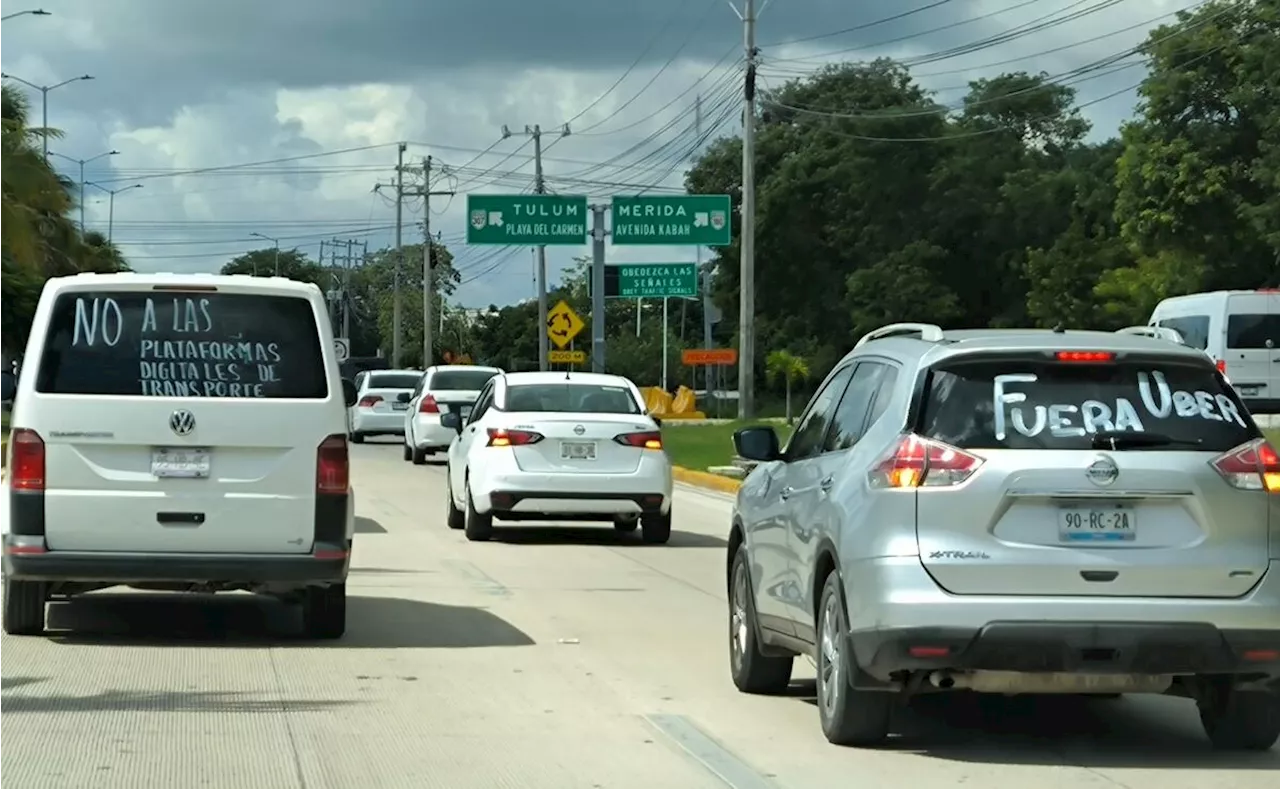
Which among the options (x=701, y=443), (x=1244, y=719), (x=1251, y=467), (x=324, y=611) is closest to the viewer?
(x=1251, y=467)

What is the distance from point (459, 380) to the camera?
37.2m

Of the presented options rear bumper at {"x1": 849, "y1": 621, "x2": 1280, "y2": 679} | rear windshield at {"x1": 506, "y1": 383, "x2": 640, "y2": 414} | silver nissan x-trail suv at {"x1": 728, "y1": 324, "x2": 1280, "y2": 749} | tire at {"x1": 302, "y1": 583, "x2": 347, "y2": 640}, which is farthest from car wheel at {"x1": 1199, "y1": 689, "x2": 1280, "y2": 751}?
rear windshield at {"x1": 506, "y1": 383, "x2": 640, "y2": 414}

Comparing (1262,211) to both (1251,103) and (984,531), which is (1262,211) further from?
(984,531)

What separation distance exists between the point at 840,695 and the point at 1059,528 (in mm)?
1198

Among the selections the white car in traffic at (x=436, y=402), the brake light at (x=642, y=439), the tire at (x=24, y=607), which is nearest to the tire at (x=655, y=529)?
the brake light at (x=642, y=439)

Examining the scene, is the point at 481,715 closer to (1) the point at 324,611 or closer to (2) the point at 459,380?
(1) the point at 324,611

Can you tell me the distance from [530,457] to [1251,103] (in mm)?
35878

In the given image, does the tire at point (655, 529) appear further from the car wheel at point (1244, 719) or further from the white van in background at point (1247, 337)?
the white van in background at point (1247, 337)

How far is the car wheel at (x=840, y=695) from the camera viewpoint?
8.77 m

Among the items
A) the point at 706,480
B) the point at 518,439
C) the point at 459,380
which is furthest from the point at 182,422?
the point at 459,380

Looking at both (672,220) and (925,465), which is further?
(672,220)

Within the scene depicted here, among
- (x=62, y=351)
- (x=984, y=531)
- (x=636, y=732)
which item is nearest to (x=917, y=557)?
(x=984, y=531)

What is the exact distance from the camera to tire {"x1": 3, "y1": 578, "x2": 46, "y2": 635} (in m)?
12.2

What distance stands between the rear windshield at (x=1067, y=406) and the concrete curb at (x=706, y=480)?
66.2ft
